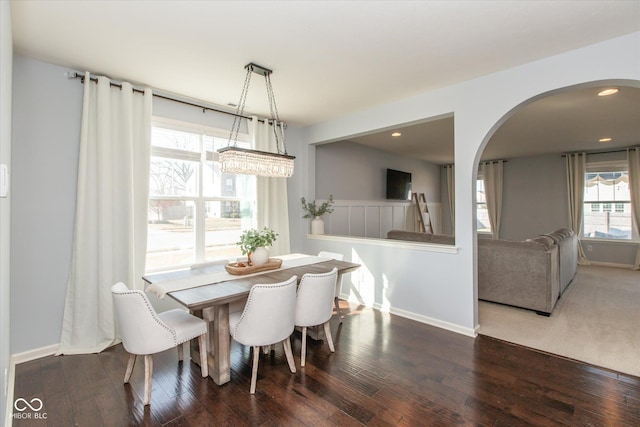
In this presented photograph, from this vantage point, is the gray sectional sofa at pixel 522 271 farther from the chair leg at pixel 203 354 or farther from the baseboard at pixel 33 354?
the baseboard at pixel 33 354

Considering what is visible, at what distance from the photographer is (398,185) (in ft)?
22.9

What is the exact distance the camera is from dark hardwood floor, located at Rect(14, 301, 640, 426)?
1.92 meters

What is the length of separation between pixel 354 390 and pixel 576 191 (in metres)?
7.48

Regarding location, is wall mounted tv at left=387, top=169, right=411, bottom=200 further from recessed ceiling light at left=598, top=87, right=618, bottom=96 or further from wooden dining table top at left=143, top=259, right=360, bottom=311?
wooden dining table top at left=143, top=259, right=360, bottom=311

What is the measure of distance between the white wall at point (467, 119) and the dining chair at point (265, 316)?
6.25 feet

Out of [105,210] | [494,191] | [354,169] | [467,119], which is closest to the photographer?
[105,210]

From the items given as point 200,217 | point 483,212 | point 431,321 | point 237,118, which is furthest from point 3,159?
point 483,212

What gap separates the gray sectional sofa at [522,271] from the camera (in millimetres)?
3617

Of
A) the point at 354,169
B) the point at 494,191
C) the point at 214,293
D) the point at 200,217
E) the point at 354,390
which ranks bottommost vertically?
the point at 354,390

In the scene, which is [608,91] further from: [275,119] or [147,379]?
[147,379]

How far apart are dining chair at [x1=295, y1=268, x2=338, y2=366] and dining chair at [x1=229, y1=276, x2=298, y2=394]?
0.18 metres

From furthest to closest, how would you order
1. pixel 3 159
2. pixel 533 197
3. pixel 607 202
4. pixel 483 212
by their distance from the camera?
1. pixel 483 212
2. pixel 533 197
3. pixel 607 202
4. pixel 3 159

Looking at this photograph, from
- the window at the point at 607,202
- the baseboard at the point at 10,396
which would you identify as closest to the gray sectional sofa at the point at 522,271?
the window at the point at 607,202

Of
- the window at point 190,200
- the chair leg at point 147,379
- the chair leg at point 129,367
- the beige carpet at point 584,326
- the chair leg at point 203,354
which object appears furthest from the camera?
the window at point 190,200
